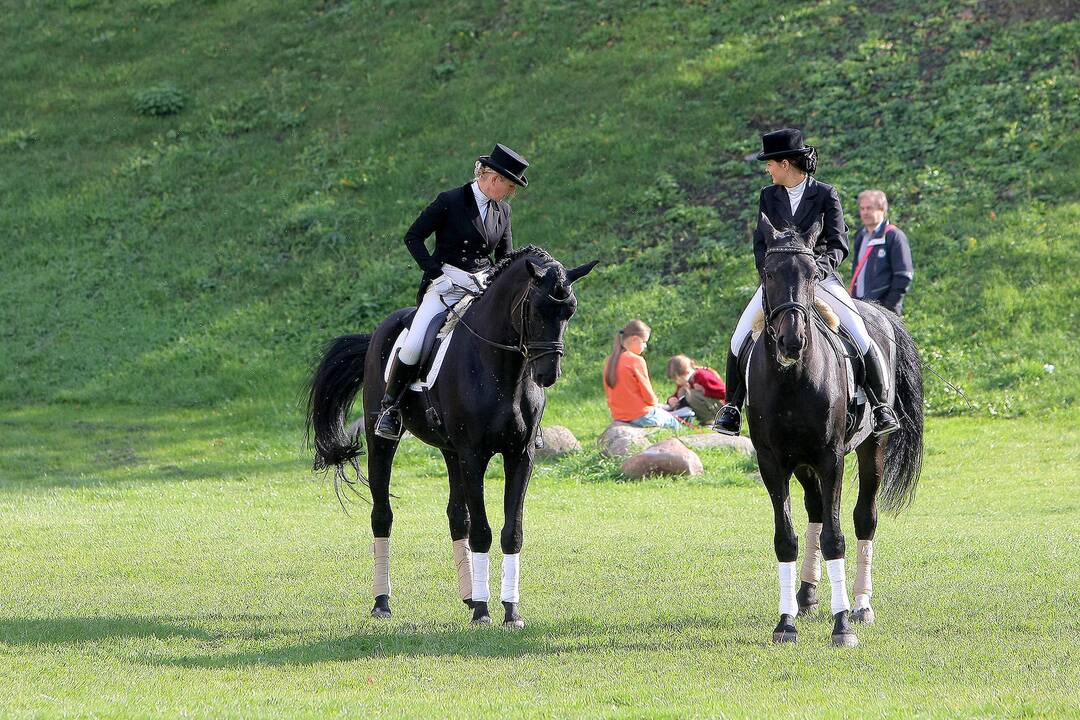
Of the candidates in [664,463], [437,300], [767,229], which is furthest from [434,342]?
[664,463]

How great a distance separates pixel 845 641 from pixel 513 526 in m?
2.45

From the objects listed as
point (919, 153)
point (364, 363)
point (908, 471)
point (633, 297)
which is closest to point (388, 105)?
point (633, 297)

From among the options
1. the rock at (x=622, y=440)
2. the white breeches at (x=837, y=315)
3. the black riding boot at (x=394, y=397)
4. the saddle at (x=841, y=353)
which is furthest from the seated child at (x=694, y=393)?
the saddle at (x=841, y=353)

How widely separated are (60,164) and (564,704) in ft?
82.4

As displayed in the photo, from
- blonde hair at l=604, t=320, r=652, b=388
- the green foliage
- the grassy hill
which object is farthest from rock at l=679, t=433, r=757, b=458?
the green foliage

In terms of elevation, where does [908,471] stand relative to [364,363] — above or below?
below

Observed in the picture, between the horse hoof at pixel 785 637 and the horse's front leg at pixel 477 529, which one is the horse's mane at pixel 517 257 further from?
the horse hoof at pixel 785 637

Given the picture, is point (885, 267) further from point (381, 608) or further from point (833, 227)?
point (381, 608)

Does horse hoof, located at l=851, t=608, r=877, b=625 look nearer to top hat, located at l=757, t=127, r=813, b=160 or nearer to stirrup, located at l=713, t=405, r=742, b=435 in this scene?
stirrup, located at l=713, t=405, r=742, b=435

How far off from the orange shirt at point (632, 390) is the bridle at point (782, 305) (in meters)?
9.27

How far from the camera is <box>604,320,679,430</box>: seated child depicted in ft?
57.9

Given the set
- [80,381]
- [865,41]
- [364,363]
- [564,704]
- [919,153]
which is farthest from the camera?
[865,41]

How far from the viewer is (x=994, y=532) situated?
40.9 feet

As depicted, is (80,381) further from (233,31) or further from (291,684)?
(291,684)
